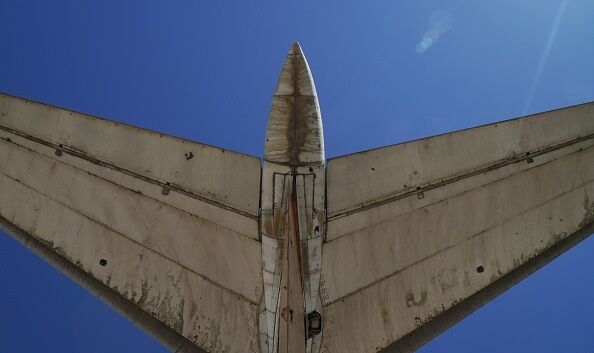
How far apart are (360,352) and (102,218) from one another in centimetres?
435

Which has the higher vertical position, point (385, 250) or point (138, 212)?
point (138, 212)

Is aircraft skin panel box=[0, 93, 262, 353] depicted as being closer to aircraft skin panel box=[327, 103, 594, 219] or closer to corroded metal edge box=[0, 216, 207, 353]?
corroded metal edge box=[0, 216, 207, 353]

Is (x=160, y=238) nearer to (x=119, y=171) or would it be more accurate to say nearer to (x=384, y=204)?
(x=119, y=171)

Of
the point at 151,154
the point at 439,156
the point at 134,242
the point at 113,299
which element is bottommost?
the point at 113,299

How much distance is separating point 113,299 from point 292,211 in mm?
3311

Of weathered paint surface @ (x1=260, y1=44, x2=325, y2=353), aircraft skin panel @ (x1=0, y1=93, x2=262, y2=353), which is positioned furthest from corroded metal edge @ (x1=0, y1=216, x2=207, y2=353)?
weathered paint surface @ (x1=260, y1=44, x2=325, y2=353)

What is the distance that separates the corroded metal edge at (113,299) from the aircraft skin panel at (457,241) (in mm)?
2210

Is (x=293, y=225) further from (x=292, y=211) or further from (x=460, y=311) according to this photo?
(x=460, y=311)

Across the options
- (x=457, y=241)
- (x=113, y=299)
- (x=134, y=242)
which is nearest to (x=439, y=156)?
(x=457, y=241)

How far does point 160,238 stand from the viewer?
623 centimetres

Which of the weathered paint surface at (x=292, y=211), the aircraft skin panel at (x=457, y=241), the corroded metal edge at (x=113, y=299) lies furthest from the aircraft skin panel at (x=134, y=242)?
the aircraft skin panel at (x=457, y=241)

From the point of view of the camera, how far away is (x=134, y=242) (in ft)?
20.8

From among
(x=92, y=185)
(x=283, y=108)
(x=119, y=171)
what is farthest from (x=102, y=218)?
(x=283, y=108)

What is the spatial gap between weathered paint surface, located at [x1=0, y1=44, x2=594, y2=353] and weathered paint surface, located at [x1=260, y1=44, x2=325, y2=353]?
29mm
